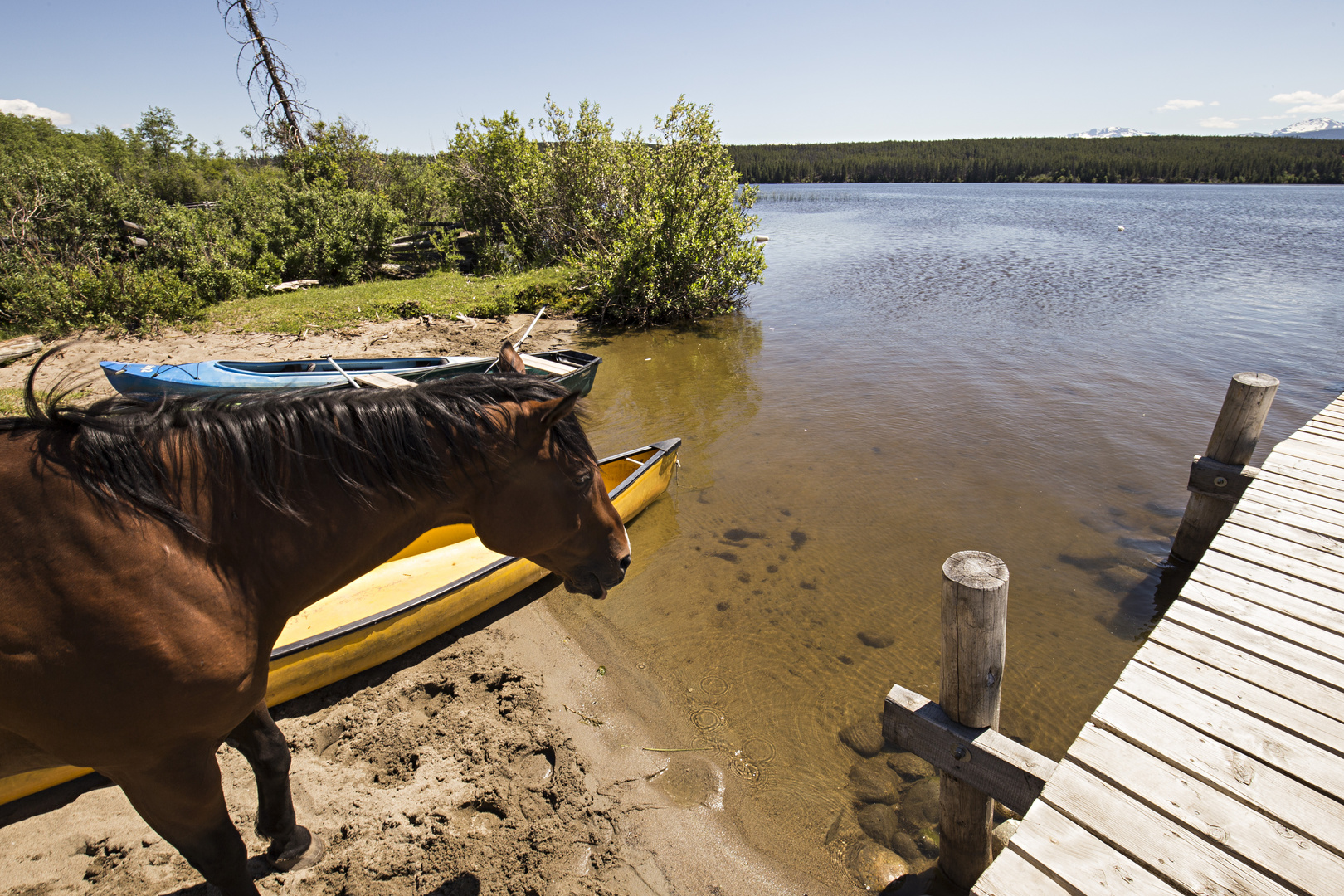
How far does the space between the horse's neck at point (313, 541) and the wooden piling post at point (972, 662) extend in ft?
6.65

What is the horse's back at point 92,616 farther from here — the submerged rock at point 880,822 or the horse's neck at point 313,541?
the submerged rock at point 880,822

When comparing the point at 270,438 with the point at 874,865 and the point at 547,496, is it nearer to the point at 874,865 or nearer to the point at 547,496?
the point at 547,496

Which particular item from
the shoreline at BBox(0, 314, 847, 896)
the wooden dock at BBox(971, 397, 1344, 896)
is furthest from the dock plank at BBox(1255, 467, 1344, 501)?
the shoreline at BBox(0, 314, 847, 896)

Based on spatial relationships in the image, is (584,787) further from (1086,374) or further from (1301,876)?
(1086,374)

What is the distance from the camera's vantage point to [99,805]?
3230mm

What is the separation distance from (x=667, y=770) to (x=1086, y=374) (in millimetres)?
11318

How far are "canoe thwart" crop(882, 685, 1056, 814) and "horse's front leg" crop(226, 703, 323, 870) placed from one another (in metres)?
2.91

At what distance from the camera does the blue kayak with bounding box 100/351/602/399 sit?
765 cm

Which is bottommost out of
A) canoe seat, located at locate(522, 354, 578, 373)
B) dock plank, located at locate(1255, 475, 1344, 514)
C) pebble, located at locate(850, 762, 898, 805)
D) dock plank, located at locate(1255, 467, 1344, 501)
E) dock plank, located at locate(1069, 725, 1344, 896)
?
pebble, located at locate(850, 762, 898, 805)

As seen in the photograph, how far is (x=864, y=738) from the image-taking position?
4105 mm

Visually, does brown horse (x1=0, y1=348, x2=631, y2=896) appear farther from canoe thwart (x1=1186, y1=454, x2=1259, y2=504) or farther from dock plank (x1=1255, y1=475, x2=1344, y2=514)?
canoe thwart (x1=1186, y1=454, x2=1259, y2=504)

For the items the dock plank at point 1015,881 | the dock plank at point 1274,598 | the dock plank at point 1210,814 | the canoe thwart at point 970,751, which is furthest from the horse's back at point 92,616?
the dock plank at point 1274,598

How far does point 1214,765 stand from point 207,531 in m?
3.72

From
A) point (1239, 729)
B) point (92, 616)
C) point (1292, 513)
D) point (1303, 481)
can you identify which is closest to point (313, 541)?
point (92, 616)
